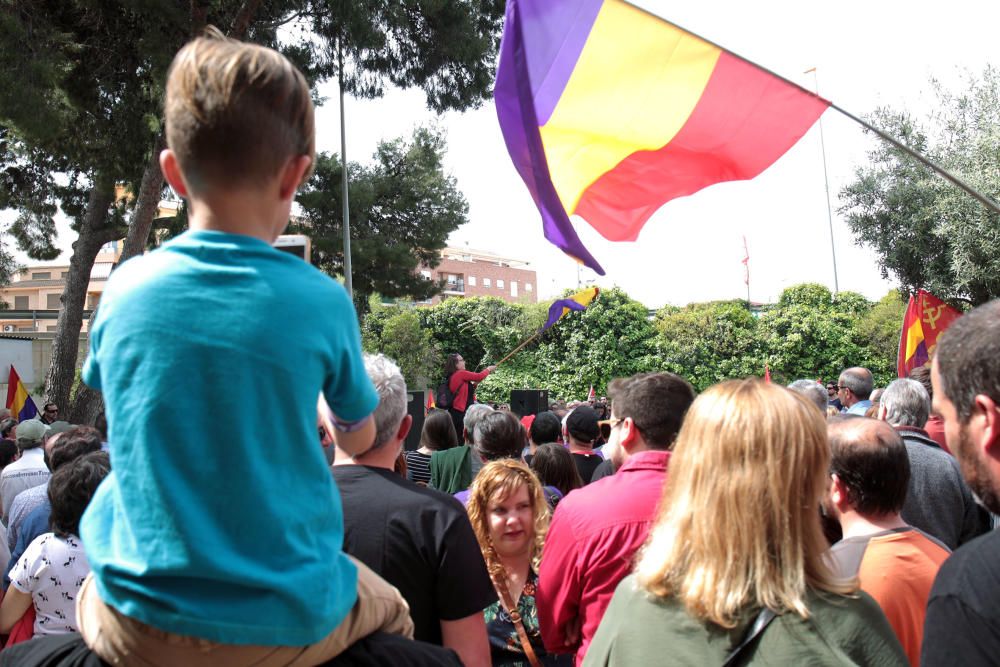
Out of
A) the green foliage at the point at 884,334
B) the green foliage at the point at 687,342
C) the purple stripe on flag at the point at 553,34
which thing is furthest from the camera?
the green foliage at the point at 687,342

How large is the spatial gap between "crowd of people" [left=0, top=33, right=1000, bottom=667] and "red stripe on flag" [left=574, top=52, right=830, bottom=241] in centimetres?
293

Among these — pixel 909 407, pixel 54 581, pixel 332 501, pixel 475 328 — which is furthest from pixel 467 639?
pixel 475 328

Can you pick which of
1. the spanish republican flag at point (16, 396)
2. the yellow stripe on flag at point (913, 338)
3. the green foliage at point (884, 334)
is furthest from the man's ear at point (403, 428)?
the green foliage at point (884, 334)

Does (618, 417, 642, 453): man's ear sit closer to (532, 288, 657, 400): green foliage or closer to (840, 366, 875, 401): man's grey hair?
(840, 366, 875, 401): man's grey hair

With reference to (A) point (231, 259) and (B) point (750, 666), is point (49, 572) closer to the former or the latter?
(A) point (231, 259)

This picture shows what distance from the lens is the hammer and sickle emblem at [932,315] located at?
10445mm

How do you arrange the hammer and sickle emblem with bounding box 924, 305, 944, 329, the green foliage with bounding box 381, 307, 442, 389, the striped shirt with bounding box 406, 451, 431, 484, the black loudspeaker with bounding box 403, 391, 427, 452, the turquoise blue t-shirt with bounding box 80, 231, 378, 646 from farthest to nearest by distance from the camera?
the green foliage with bounding box 381, 307, 442, 389
the black loudspeaker with bounding box 403, 391, 427, 452
the hammer and sickle emblem with bounding box 924, 305, 944, 329
the striped shirt with bounding box 406, 451, 431, 484
the turquoise blue t-shirt with bounding box 80, 231, 378, 646

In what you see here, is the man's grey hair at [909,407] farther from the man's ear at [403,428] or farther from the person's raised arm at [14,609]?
the person's raised arm at [14,609]

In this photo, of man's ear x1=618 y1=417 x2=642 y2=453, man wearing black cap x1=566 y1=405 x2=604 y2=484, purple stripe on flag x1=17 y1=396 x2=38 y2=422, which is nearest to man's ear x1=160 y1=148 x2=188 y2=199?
man's ear x1=618 y1=417 x2=642 y2=453

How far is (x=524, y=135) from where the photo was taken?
16.9 ft

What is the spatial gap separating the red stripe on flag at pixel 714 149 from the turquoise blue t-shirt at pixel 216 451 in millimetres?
4319

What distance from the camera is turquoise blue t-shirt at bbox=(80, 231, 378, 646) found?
4.33 ft

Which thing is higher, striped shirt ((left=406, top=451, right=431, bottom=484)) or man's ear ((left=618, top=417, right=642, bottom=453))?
man's ear ((left=618, top=417, right=642, bottom=453))

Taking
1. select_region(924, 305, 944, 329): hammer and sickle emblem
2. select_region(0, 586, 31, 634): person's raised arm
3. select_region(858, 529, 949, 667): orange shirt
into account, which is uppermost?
select_region(924, 305, 944, 329): hammer and sickle emblem
